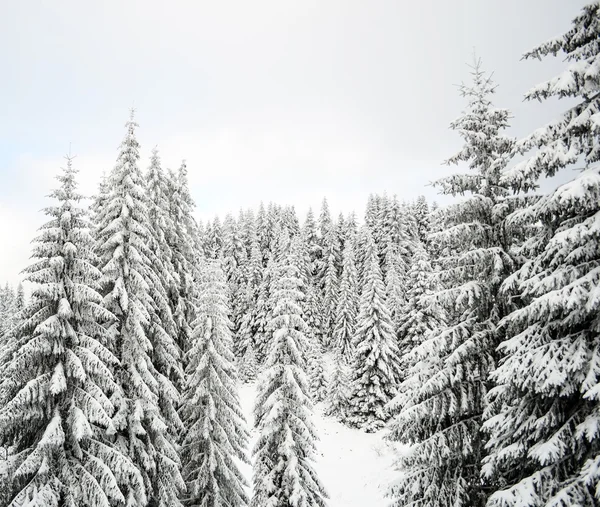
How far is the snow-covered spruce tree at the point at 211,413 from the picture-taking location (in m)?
16.5

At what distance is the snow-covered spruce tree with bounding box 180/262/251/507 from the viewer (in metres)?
16.5

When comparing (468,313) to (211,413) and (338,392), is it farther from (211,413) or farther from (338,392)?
(338,392)

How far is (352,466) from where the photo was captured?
30.0 metres

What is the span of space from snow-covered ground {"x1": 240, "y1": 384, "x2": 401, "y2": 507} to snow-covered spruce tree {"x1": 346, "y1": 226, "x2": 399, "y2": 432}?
1.53 meters

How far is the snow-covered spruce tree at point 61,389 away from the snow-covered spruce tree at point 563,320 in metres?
11.1

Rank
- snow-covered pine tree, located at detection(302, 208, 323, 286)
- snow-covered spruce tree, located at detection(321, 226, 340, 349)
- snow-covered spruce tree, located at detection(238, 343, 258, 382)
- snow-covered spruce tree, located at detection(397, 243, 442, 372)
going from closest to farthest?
snow-covered spruce tree, located at detection(397, 243, 442, 372)
snow-covered spruce tree, located at detection(238, 343, 258, 382)
snow-covered spruce tree, located at detection(321, 226, 340, 349)
snow-covered pine tree, located at detection(302, 208, 323, 286)

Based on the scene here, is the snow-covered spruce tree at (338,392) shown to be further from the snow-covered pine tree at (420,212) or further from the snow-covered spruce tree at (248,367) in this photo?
the snow-covered pine tree at (420,212)

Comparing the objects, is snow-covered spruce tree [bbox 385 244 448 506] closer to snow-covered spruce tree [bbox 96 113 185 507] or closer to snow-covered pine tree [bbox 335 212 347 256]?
snow-covered spruce tree [bbox 96 113 185 507]

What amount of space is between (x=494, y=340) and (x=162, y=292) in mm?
13157

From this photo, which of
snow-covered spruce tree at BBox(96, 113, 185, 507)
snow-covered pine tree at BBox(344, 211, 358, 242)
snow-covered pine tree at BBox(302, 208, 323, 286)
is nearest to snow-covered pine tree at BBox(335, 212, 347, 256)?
snow-covered pine tree at BBox(344, 211, 358, 242)

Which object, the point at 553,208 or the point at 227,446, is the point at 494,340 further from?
the point at 227,446

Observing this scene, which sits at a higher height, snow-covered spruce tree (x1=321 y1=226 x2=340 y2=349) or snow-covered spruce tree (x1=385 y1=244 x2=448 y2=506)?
snow-covered spruce tree (x1=321 y1=226 x2=340 y2=349)

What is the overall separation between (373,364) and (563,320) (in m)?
29.3

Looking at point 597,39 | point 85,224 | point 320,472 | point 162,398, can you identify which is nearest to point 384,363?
point 320,472
